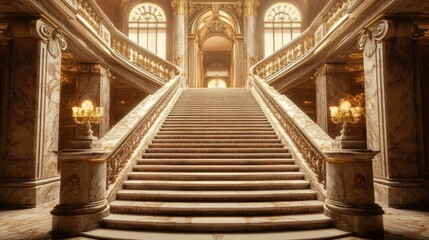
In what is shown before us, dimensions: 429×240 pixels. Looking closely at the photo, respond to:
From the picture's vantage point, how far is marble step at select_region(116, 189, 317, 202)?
16.0 ft

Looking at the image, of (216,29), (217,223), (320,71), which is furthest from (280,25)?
(217,223)

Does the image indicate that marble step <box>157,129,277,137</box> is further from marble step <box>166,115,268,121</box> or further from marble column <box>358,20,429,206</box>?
marble column <box>358,20,429,206</box>

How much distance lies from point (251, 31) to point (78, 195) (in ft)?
45.1

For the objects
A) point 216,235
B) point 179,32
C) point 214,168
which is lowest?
point 216,235

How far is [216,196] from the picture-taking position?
488 cm

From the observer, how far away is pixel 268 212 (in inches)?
177

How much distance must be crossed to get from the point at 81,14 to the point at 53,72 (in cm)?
233

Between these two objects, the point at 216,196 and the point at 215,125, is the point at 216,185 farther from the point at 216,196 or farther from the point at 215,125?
the point at 215,125

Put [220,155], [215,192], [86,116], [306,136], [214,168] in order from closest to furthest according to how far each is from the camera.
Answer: [86,116] → [215,192] → [306,136] → [214,168] → [220,155]

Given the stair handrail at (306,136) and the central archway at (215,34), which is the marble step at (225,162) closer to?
the stair handrail at (306,136)

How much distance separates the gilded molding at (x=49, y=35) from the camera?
5.96m

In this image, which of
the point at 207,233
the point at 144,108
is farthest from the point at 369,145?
the point at 144,108

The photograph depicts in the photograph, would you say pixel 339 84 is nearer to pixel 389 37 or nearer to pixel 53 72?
pixel 389 37

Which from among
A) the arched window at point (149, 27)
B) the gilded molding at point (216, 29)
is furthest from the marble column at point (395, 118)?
the gilded molding at point (216, 29)
